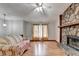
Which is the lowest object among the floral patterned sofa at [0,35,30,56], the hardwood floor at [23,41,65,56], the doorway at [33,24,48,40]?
the hardwood floor at [23,41,65,56]

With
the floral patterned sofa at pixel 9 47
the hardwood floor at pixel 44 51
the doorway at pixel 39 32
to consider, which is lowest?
the hardwood floor at pixel 44 51

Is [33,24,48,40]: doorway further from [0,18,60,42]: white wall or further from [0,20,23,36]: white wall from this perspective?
[0,20,23,36]: white wall

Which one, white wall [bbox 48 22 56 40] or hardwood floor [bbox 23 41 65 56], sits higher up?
white wall [bbox 48 22 56 40]

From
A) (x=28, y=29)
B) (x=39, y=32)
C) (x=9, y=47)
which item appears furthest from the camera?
(x=28, y=29)

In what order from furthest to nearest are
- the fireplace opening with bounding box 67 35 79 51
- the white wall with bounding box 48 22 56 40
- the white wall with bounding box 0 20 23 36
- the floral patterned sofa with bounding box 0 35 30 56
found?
1. the fireplace opening with bounding box 67 35 79 51
2. the white wall with bounding box 48 22 56 40
3. the white wall with bounding box 0 20 23 36
4. the floral patterned sofa with bounding box 0 35 30 56

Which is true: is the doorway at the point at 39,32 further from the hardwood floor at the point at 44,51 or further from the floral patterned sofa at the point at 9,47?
the floral patterned sofa at the point at 9,47

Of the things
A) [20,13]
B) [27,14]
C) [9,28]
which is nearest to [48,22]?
[27,14]

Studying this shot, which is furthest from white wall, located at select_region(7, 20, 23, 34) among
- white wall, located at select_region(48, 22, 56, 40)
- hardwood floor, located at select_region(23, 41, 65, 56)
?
white wall, located at select_region(48, 22, 56, 40)

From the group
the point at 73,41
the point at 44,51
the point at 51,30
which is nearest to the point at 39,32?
the point at 51,30

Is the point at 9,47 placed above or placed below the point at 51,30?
below

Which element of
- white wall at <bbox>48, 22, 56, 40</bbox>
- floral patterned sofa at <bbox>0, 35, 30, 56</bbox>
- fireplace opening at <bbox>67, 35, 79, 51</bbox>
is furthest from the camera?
fireplace opening at <bbox>67, 35, 79, 51</bbox>

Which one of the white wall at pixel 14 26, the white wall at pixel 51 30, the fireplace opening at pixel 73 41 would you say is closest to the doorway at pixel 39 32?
the white wall at pixel 51 30

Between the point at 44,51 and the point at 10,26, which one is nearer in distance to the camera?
the point at 10,26

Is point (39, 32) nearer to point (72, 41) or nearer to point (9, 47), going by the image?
point (9, 47)
